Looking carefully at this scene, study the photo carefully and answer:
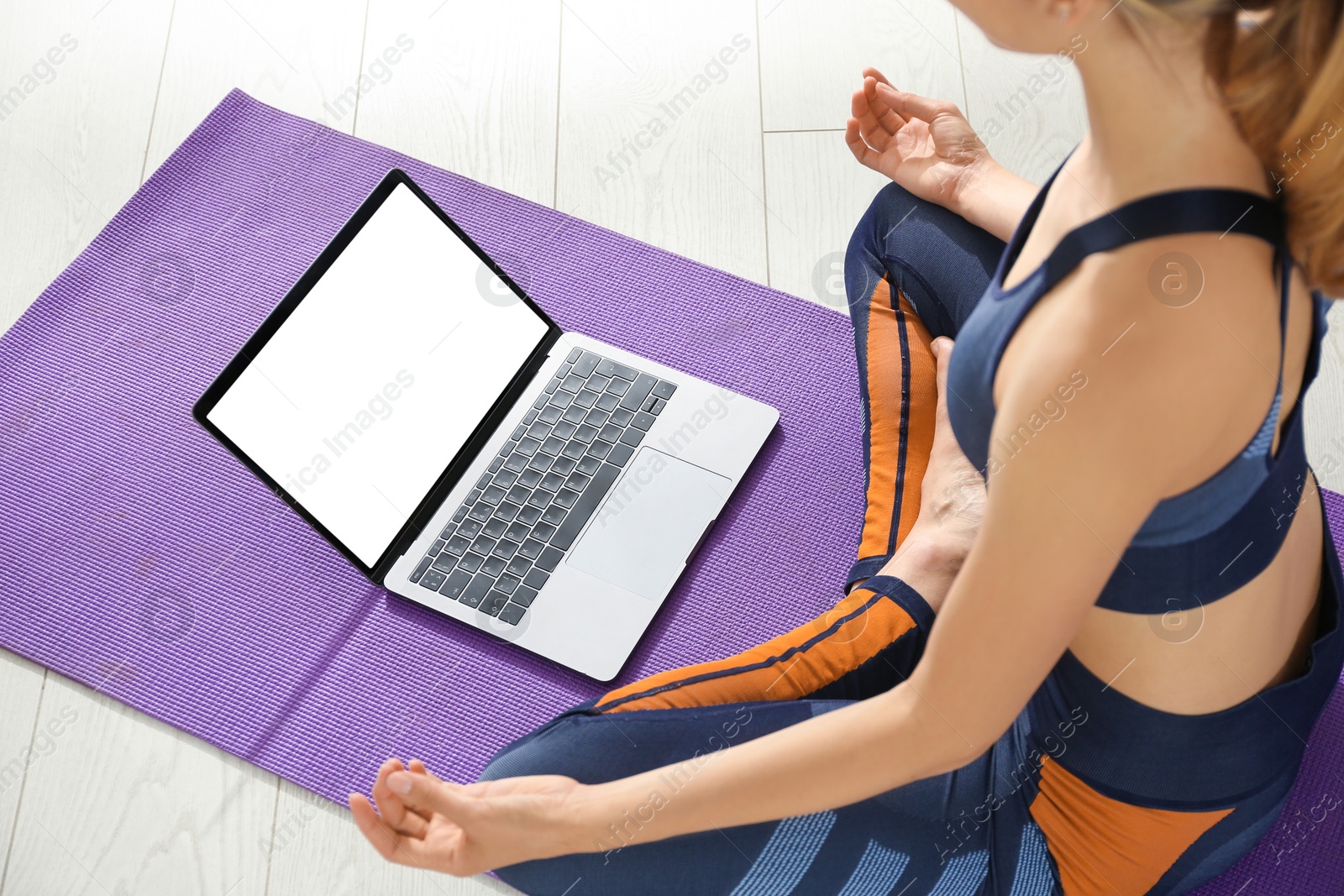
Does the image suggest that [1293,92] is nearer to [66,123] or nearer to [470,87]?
[470,87]

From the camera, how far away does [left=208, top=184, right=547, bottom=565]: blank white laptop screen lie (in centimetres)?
96

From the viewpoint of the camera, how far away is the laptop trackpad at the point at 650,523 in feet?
3.49

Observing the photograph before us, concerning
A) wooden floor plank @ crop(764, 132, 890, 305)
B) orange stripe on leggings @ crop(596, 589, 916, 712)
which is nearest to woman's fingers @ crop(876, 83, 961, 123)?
wooden floor plank @ crop(764, 132, 890, 305)

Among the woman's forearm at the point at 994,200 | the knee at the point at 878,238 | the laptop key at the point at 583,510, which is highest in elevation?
the woman's forearm at the point at 994,200

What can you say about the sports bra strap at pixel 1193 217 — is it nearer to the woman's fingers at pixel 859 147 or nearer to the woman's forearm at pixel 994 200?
the woman's forearm at pixel 994 200

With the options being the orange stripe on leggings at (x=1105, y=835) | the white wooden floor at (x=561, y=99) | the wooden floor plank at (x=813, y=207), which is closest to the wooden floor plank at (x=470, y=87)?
the white wooden floor at (x=561, y=99)

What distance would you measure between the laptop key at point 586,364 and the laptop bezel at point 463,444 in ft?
0.13

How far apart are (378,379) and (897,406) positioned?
0.52 meters

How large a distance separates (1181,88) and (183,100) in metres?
1.45

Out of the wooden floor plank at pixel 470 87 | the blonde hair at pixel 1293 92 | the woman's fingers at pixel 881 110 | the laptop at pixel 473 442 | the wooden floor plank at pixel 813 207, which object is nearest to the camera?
the blonde hair at pixel 1293 92

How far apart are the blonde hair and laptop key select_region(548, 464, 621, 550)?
0.69m

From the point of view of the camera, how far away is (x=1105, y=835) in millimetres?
778

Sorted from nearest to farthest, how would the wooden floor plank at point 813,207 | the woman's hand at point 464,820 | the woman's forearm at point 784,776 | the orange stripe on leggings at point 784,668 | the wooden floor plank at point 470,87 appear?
1. the woman's forearm at point 784,776
2. the woman's hand at point 464,820
3. the orange stripe on leggings at point 784,668
4. the wooden floor plank at point 813,207
5. the wooden floor plank at point 470,87

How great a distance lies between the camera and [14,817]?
1.06 m
